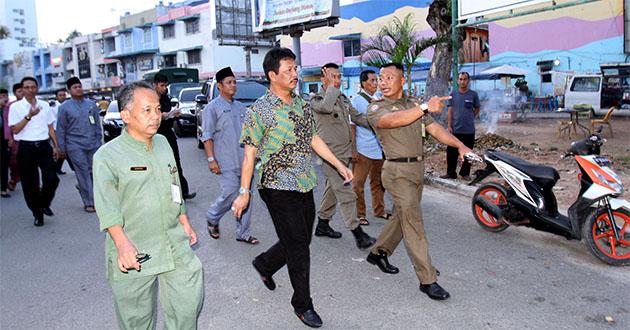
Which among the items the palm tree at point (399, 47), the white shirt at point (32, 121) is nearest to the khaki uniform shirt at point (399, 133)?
the white shirt at point (32, 121)

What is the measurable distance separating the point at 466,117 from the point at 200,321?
572 cm

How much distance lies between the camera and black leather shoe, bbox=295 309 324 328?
12.0ft

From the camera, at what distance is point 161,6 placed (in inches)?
2082

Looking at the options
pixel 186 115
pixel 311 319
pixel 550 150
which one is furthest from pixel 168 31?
pixel 311 319

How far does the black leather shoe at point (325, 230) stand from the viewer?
19.1 ft

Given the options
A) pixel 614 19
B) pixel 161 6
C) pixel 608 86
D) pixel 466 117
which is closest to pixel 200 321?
pixel 466 117

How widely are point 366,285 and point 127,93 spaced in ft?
8.41

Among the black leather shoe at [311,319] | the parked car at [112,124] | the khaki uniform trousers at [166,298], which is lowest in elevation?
the black leather shoe at [311,319]

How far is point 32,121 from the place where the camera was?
702 centimetres

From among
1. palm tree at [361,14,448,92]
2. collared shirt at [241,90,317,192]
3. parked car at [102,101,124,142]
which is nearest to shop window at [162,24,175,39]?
parked car at [102,101,124,142]

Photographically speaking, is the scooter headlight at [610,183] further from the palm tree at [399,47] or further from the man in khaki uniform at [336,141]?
the palm tree at [399,47]

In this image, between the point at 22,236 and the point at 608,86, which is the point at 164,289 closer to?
the point at 22,236

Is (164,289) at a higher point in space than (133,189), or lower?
lower

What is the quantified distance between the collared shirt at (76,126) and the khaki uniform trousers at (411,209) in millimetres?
4784
